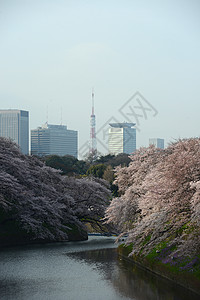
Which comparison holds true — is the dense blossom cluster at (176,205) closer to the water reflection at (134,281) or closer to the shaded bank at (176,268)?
the shaded bank at (176,268)

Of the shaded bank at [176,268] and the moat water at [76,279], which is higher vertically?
the shaded bank at [176,268]

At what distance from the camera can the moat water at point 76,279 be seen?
18969mm

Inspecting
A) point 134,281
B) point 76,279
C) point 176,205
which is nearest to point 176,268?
point 134,281

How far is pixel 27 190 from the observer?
39375mm

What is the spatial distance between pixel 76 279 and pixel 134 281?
2960 mm

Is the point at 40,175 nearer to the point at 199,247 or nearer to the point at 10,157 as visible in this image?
the point at 10,157

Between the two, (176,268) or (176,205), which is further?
(176,205)

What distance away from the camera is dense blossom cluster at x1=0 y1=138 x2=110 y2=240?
3656 centimetres

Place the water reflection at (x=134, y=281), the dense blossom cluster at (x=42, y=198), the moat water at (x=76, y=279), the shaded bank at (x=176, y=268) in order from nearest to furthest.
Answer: the moat water at (x=76, y=279) < the water reflection at (x=134, y=281) < the shaded bank at (x=176, y=268) < the dense blossom cluster at (x=42, y=198)

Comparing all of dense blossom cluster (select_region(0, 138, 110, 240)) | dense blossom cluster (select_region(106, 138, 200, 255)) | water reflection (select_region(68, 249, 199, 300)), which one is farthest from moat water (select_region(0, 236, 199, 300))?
dense blossom cluster (select_region(0, 138, 110, 240))

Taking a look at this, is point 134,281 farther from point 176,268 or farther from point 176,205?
point 176,205

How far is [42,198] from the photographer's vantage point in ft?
128

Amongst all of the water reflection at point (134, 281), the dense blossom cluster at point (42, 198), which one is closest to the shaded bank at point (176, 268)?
the water reflection at point (134, 281)

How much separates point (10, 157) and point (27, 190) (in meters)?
3.35
